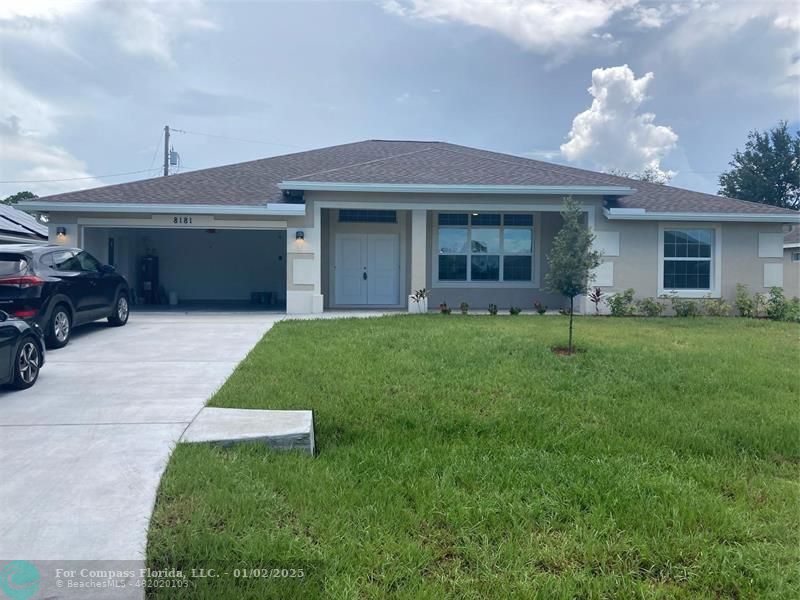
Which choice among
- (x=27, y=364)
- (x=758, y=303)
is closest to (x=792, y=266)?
(x=758, y=303)

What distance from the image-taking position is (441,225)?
627 inches

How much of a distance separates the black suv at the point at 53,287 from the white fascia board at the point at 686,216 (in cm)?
1239

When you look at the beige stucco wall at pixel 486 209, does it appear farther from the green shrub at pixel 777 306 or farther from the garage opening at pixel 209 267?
the garage opening at pixel 209 267

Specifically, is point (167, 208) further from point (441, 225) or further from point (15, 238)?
point (441, 225)

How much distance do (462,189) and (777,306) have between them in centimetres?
910

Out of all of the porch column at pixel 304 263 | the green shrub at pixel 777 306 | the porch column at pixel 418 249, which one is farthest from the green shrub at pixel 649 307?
the porch column at pixel 304 263

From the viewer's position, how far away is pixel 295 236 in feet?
46.1

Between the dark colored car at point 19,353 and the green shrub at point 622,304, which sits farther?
the green shrub at point 622,304

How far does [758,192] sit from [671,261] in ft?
95.5

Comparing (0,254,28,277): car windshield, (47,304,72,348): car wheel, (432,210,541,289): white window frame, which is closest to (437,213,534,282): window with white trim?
(432,210,541,289): white window frame

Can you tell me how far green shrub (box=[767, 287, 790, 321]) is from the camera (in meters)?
14.2

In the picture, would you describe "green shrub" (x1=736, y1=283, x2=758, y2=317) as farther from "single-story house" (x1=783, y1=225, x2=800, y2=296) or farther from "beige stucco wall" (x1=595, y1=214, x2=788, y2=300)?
"single-story house" (x1=783, y1=225, x2=800, y2=296)

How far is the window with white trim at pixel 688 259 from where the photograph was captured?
14992mm

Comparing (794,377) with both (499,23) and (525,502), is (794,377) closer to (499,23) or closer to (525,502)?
(525,502)
